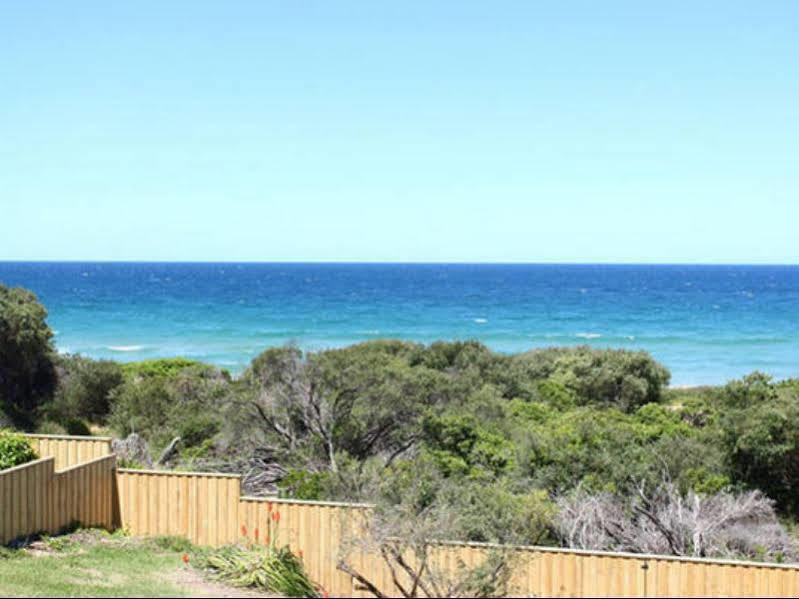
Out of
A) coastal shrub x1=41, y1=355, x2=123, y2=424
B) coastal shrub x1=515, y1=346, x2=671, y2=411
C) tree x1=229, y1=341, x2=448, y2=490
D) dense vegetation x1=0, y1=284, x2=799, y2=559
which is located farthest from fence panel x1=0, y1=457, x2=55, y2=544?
coastal shrub x1=515, y1=346, x2=671, y2=411

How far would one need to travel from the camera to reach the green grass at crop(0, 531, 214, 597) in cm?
1155

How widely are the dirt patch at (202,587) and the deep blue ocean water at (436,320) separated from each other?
31259 mm

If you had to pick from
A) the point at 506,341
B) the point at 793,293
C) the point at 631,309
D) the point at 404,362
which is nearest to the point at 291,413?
the point at 404,362

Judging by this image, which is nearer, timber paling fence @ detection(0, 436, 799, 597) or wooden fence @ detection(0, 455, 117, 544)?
timber paling fence @ detection(0, 436, 799, 597)

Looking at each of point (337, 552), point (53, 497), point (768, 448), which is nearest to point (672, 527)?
point (768, 448)

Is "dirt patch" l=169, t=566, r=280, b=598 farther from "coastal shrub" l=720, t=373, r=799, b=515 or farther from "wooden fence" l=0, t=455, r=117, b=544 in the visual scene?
"coastal shrub" l=720, t=373, r=799, b=515

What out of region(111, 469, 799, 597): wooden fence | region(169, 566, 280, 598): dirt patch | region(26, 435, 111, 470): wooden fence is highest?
region(26, 435, 111, 470): wooden fence

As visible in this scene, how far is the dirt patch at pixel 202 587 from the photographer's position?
12032mm

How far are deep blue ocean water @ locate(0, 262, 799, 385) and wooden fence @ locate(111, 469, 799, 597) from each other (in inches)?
1127

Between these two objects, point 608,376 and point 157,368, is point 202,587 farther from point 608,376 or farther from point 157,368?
point 157,368

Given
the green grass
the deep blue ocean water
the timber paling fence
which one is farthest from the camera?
the deep blue ocean water

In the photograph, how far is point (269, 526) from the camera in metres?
14.7

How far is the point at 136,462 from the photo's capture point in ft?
63.3

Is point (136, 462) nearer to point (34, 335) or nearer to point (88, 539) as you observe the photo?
point (88, 539)
